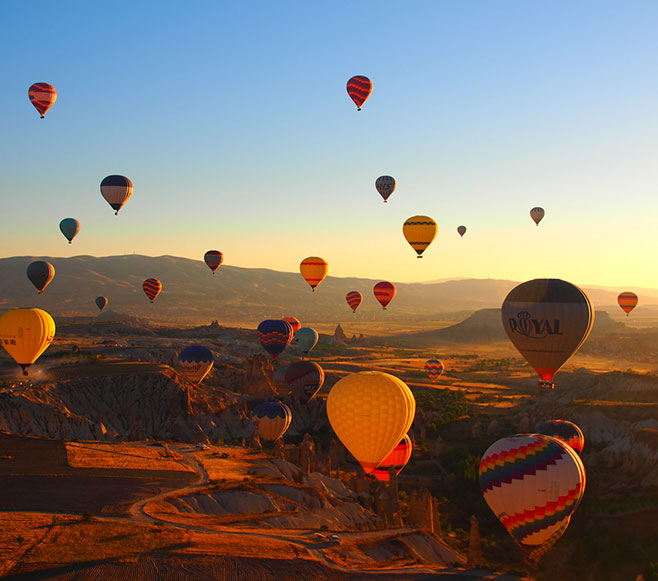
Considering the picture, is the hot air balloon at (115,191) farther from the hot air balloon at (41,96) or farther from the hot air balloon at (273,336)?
the hot air balloon at (273,336)

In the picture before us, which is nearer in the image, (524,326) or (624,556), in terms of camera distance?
(624,556)

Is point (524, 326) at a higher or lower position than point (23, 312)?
higher

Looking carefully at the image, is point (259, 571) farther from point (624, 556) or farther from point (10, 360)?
point (10, 360)

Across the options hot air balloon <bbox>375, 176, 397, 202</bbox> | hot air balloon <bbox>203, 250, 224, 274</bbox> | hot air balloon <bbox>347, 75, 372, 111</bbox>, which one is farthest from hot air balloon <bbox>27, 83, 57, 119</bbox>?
hot air balloon <bbox>203, 250, 224, 274</bbox>

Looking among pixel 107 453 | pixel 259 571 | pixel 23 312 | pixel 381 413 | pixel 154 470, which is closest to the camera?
pixel 259 571

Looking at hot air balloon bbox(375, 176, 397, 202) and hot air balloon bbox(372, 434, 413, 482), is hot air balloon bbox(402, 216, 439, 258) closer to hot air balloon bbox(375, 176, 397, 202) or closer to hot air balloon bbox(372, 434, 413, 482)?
hot air balloon bbox(375, 176, 397, 202)

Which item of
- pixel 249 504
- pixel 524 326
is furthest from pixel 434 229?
pixel 249 504
